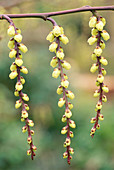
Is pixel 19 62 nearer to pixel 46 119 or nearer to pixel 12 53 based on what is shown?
pixel 12 53

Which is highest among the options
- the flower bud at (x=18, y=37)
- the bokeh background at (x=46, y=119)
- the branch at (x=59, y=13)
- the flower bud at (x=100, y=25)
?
the bokeh background at (x=46, y=119)

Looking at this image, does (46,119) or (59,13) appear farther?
(46,119)

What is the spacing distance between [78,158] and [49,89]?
1416 mm

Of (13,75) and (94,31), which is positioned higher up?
(94,31)

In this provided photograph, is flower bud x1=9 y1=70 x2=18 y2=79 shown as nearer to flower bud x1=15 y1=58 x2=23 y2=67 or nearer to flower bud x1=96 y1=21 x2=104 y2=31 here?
flower bud x1=15 y1=58 x2=23 y2=67

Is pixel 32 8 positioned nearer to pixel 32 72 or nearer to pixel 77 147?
pixel 77 147

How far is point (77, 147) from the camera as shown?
178 inches

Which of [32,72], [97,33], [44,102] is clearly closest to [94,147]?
[44,102]

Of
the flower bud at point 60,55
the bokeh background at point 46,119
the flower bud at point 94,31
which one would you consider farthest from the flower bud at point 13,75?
the bokeh background at point 46,119

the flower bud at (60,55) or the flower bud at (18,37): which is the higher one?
the flower bud at (18,37)

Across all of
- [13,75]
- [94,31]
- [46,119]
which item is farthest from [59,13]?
[46,119]

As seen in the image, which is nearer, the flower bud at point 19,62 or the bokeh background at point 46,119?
the flower bud at point 19,62

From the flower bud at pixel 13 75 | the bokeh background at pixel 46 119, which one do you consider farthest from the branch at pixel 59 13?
the bokeh background at pixel 46 119

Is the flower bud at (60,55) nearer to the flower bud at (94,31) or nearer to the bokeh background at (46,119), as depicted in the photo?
the flower bud at (94,31)
